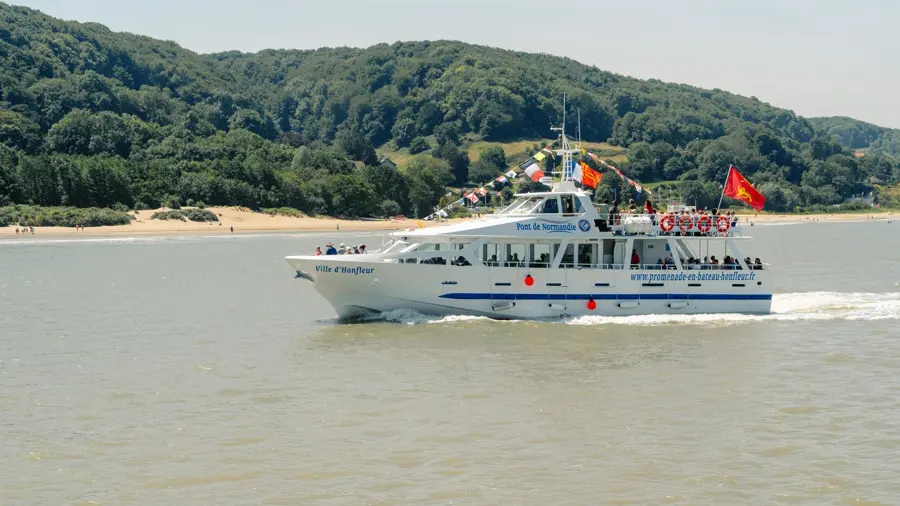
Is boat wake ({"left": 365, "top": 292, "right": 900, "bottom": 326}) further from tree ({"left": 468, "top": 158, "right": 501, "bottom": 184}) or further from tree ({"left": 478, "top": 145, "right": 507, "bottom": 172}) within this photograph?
tree ({"left": 478, "top": 145, "right": 507, "bottom": 172})

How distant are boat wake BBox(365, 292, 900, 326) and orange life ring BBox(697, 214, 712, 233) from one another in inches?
123

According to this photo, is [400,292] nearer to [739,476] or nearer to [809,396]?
[809,396]

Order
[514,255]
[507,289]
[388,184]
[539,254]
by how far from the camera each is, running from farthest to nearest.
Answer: [388,184] → [539,254] → [514,255] → [507,289]

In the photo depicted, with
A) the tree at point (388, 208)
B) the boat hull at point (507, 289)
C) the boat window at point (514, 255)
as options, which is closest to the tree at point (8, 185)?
the tree at point (388, 208)

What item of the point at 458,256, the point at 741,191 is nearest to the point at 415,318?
the point at 458,256

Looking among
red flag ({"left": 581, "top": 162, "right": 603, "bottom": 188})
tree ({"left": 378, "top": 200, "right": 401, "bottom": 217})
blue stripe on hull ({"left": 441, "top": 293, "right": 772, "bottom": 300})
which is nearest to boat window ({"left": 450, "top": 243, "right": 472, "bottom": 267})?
blue stripe on hull ({"left": 441, "top": 293, "right": 772, "bottom": 300})

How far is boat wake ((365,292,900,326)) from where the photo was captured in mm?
33719

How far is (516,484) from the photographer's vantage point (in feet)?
58.1

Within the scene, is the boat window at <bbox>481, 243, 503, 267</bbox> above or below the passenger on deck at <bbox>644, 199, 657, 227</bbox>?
below

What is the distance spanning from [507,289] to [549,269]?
150 cm

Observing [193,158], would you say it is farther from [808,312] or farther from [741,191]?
[808,312]

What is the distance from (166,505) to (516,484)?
18.8 ft

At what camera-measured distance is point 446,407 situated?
74.3 feet

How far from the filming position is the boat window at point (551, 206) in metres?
34.9
